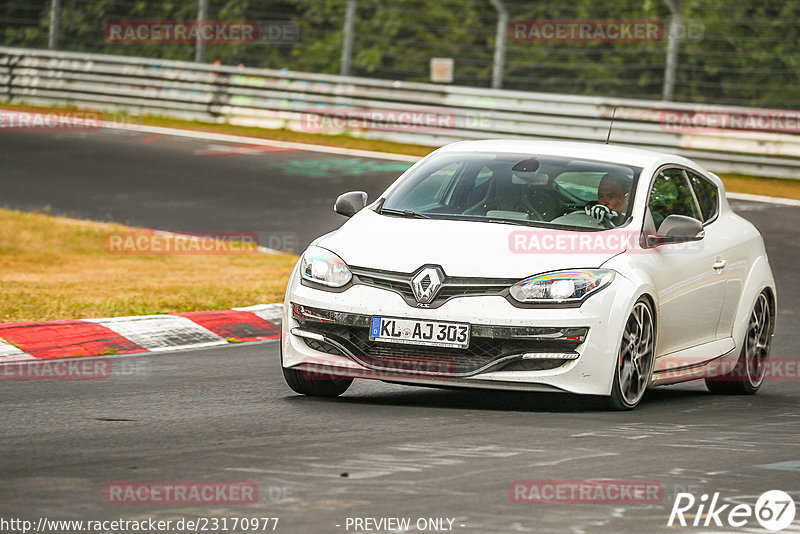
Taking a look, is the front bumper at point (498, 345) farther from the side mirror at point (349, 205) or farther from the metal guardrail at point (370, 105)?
the metal guardrail at point (370, 105)

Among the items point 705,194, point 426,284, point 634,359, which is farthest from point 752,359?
point 426,284

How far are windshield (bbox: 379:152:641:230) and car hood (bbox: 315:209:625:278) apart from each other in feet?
0.86

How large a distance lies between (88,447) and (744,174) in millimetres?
17088

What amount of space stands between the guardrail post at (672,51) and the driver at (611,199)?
1372 cm

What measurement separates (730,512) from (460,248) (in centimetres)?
270

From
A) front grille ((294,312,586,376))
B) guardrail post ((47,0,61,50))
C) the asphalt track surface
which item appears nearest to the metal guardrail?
guardrail post ((47,0,61,50))

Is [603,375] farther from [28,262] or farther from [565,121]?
[565,121]

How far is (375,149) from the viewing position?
2447 centimetres

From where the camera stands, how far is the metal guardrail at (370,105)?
2206cm

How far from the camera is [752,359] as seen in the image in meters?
9.84

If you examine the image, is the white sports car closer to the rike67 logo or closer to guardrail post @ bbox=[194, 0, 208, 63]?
the rike67 logo

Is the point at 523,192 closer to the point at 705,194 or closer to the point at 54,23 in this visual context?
the point at 705,194

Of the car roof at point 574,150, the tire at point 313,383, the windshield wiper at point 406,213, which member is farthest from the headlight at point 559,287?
the car roof at point 574,150

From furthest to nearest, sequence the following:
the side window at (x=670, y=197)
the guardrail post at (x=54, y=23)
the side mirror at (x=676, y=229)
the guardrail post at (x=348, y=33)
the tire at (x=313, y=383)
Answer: the guardrail post at (x=54, y=23) → the guardrail post at (x=348, y=33) → the side window at (x=670, y=197) → the side mirror at (x=676, y=229) → the tire at (x=313, y=383)
